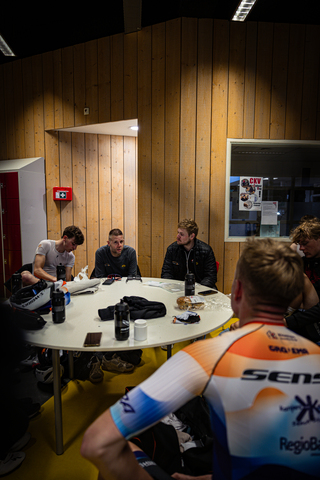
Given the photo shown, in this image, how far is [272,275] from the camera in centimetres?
79

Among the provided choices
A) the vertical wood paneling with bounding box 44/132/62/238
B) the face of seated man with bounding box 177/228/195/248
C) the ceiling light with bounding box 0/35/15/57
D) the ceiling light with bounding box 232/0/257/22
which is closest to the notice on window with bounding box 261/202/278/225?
the face of seated man with bounding box 177/228/195/248

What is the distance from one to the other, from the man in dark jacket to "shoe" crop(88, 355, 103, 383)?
4.02 feet

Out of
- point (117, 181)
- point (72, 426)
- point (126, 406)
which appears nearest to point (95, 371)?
point (72, 426)

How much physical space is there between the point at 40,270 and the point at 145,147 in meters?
2.15

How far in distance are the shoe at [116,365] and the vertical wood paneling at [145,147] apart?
5.22 feet

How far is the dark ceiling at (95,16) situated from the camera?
12.1 ft

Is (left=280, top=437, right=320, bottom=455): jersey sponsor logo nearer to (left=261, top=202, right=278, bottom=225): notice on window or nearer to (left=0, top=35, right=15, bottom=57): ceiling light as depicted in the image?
(left=261, top=202, right=278, bottom=225): notice on window

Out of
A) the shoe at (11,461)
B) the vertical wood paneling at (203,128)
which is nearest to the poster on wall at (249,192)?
the vertical wood paneling at (203,128)

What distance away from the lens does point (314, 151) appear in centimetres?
406

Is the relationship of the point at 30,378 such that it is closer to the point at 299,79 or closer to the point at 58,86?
the point at 58,86

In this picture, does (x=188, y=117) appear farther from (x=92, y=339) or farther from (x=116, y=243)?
(x=92, y=339)

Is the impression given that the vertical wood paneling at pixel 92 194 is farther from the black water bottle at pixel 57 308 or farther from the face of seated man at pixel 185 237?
the black water bottle at pixel 57 308

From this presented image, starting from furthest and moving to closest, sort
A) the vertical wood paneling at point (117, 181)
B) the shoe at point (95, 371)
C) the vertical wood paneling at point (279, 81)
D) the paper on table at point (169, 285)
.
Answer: the vertical wood paneling at point (117, 181), the vertical wood paneling at point (279, 81), the paper on table at point (169, 285), the shoe at point (95, 371)

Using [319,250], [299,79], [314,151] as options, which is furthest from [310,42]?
[319,250]
